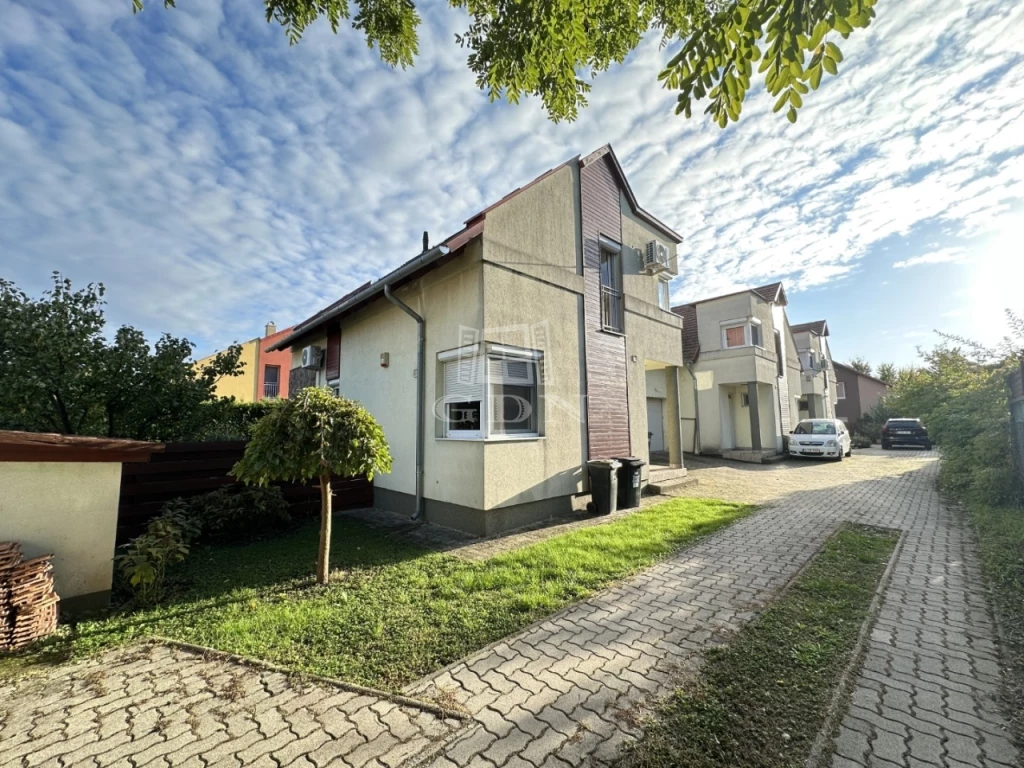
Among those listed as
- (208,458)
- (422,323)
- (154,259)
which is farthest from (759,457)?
(154,259)

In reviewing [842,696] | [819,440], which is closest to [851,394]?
[819,440]

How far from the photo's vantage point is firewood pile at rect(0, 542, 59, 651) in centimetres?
318

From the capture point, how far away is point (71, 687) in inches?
110

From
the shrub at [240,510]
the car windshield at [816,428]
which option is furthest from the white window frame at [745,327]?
the shrub at [240,510]

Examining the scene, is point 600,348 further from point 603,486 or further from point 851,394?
point 851,394

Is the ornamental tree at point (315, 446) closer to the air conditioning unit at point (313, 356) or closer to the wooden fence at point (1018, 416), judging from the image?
the air conditioning unit at point (313, 356)

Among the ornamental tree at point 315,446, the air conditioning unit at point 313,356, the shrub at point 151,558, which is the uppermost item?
the air conditioning unit at point 313,356

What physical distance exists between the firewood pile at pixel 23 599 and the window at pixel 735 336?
20.2 meters

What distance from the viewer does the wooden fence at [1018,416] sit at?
7.15 meters

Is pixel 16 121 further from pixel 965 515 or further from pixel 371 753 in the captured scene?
pixel 965 515

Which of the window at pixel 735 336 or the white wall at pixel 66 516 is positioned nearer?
the white wall at pixel 66 516

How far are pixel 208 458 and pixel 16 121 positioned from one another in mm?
4886

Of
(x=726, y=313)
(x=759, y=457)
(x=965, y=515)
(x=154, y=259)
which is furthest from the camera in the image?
(x=726, y=313)

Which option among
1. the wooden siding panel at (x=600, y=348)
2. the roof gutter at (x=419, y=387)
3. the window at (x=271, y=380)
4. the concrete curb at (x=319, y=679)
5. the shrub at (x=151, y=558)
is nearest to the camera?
the concrete curb at (x=319, y=679)
